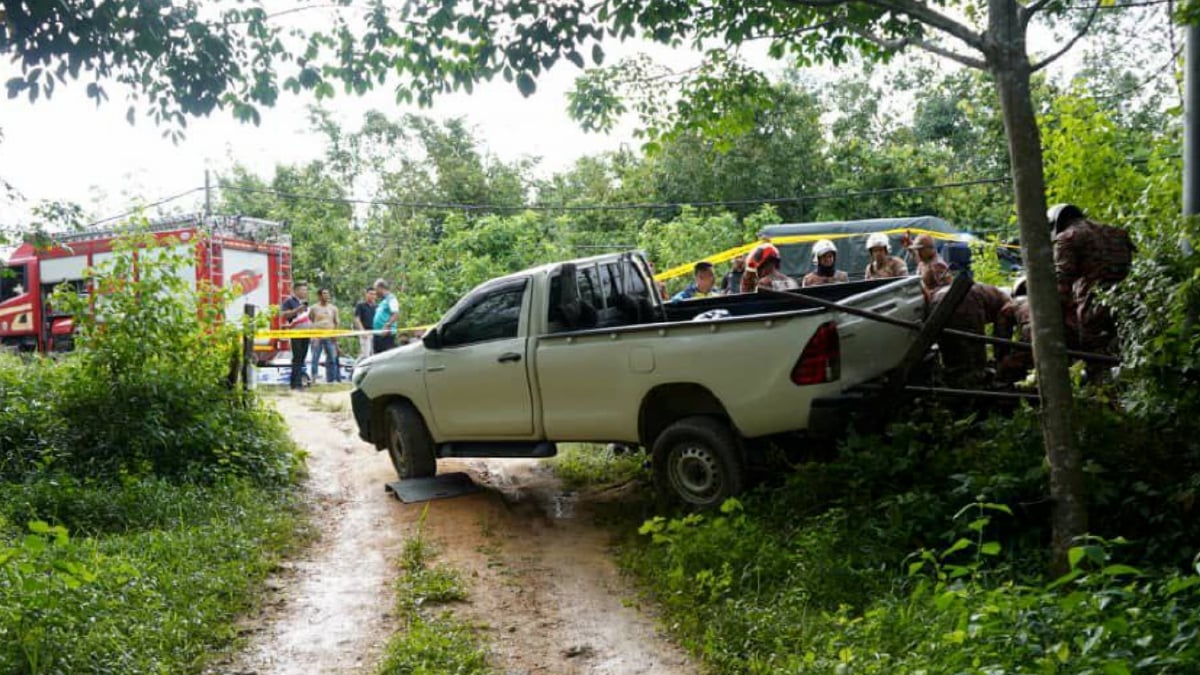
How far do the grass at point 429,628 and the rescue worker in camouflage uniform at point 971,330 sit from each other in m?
3.74

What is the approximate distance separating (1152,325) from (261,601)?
17.4 ft

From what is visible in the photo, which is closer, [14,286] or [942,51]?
[942,51]

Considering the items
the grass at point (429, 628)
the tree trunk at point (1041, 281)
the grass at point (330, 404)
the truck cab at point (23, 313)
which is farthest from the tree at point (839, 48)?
the truck cab at point (23, 313)

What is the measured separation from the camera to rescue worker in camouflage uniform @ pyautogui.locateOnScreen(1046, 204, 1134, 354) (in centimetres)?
679

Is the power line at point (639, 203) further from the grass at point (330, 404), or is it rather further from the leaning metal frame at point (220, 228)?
the grass at point (330, 404)

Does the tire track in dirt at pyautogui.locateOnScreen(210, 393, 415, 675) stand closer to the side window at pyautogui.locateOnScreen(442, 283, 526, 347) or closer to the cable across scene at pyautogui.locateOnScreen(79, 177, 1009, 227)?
the side window at pyautogui.locateOnScreen(442, 283, 526, 347)

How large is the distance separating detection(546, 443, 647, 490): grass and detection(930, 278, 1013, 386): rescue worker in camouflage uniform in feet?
8.86

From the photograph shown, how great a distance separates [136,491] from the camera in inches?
321

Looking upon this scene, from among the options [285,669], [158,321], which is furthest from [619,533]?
[158,321]

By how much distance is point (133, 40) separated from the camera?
6355mm

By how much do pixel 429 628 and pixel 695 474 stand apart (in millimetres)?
2311

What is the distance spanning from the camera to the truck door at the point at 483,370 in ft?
26.6

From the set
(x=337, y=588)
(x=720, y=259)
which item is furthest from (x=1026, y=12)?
(x=720, y=259)

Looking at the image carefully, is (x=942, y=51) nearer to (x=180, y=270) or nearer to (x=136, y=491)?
(x=136, y=491)
